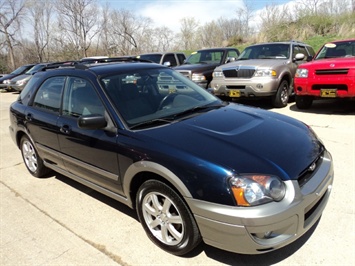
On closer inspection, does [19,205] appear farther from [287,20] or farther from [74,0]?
[74,0]

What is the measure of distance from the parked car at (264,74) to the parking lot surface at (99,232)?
322cm

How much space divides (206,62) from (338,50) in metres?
4.36

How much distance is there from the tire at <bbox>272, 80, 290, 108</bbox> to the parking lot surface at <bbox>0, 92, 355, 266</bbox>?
10.9 feet

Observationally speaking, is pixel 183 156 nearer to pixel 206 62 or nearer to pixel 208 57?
pixel 206 62

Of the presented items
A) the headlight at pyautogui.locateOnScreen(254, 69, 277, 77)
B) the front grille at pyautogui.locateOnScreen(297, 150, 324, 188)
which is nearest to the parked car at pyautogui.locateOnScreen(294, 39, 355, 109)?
the headlight at pyautogui.locateOnScreen(254, 69, 277, 77)

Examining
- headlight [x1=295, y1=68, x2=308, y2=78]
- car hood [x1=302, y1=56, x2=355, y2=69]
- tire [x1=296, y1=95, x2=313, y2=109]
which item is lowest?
tire [x1=296, y1=95, x2=313, y2=109]

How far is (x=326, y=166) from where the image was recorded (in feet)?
9.06

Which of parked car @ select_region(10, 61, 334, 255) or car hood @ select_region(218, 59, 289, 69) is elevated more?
car hood @ select_region(218, 59, 289, 69)

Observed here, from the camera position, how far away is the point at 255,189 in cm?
219

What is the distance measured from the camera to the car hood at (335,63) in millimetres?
6348

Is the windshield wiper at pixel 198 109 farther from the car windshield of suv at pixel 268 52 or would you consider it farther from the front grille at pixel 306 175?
the car windshield of suv at pixel 268 52

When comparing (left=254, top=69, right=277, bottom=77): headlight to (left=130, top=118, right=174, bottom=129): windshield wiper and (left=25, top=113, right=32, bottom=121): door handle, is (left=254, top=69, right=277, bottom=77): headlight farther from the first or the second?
(left=25, top=113, right=32, bottom=121): door handle

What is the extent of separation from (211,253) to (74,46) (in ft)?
120

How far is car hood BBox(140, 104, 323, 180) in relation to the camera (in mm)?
2320
